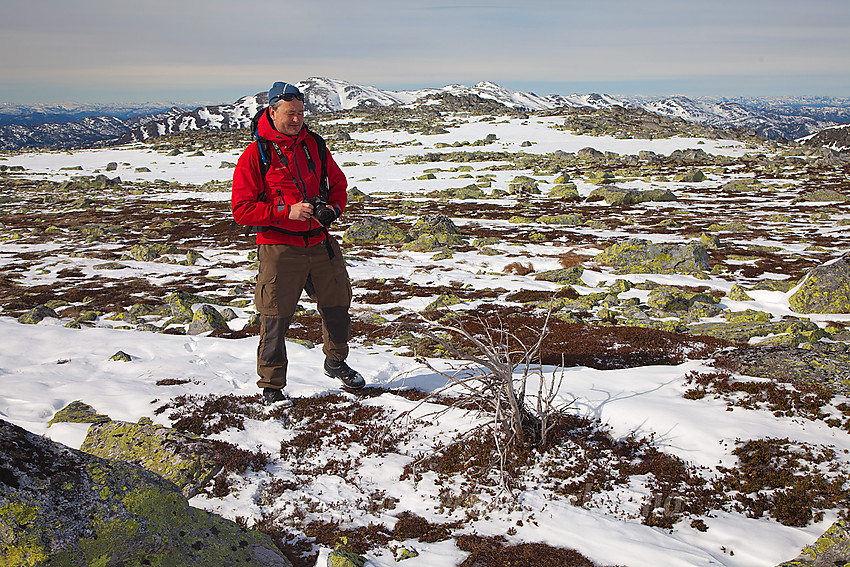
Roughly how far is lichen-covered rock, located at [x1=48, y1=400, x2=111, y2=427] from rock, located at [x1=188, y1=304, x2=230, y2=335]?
5.21 metres

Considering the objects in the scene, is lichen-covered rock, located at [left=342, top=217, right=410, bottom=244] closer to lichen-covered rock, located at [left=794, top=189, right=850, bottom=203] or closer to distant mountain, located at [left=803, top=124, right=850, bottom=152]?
lichen-covered rock, located at [left=794, top=189, right=850, bottom=203]

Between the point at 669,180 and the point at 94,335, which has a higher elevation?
the point at 669,180

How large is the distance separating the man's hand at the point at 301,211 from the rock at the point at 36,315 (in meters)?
10.7

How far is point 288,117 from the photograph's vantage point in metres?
5.25

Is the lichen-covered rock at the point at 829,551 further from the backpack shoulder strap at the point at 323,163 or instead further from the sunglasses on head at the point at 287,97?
the sunglasses on head at the point at 287,97

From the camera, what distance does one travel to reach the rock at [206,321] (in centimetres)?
1124

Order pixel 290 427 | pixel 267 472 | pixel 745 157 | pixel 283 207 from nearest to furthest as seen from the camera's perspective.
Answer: pixel 267 472 → pixel 283 207 → pixel 290 427 → pixel 745 157

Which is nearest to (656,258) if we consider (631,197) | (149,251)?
(149,251)

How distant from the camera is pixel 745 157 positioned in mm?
59875

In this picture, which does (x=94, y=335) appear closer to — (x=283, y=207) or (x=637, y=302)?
(x=283, y=207)

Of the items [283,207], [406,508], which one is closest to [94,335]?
[283,207]

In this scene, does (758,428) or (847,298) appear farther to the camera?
(847,298)

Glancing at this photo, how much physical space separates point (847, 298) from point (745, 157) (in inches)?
2299

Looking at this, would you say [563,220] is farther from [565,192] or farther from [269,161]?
[269,161]
